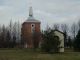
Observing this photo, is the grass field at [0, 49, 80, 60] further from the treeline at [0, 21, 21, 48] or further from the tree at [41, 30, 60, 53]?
the treeline at [0, 21, 21, 48]

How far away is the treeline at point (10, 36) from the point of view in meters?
88.7

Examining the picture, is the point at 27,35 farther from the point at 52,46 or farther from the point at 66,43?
the point at 52,46

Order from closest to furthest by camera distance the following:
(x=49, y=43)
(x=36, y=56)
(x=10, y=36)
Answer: (x=36, y=56) → (x=49, y=43) → (x=10, y=36)

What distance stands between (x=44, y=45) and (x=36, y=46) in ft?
77.5

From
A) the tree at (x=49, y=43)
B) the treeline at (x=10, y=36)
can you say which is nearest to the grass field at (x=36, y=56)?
the tree at (x=49, y=43)

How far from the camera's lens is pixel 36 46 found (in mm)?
82000

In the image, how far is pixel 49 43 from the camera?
5834cm

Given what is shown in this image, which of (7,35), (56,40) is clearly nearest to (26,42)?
(7,35)

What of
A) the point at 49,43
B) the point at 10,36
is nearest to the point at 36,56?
the point at 49,43

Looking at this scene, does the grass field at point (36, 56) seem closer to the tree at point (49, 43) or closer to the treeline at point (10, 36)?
the tree at point (49, 43)

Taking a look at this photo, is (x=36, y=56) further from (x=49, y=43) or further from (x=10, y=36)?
(x=10, y=36)

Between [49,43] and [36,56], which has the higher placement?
[49,43]

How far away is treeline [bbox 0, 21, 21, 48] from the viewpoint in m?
88.7

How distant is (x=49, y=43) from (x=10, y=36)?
35409mm
